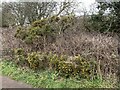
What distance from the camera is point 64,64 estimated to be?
7262 mm

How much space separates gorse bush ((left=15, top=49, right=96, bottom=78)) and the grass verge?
181 millimetres

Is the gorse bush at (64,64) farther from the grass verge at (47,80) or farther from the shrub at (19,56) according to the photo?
the shrub at (19,56)

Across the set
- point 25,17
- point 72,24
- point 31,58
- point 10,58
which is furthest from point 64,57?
point 25,17

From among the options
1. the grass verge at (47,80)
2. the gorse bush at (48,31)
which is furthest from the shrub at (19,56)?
the gorse bush at (48,31)

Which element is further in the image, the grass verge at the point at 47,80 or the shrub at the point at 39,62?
the shrub at the point at 39,62

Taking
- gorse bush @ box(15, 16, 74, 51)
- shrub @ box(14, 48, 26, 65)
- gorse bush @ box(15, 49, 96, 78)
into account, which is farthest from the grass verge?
gorse bush @ box(15, 16, 74, 51)

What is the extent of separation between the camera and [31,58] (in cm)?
813

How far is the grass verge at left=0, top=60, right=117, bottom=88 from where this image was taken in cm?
675

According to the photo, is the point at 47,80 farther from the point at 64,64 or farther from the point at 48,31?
the point at 48,31

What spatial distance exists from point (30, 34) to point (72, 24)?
64.6 inches

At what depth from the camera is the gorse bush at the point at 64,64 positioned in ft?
23.1

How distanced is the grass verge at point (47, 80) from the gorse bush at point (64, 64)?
18 centimetres

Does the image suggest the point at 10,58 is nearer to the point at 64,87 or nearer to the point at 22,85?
the point at 22,85

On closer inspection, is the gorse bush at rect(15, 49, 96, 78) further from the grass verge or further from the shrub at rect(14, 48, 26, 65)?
the shrub at rect(14, 48, 26, 65)
